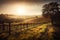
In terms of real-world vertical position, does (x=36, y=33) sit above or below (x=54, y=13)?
below

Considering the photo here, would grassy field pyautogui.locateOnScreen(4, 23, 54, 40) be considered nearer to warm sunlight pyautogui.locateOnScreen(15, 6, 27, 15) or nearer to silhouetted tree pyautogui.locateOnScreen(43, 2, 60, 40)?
silhouetted tree pyautogui.locateOnScreen(43, 2, 60, 40)

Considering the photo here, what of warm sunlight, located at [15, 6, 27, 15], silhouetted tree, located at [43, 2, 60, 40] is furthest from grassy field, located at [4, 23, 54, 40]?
warm sunlight, located at [15, 6, 27, 15]

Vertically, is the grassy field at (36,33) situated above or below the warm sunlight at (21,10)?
below

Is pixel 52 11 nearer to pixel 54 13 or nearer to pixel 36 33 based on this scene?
pixel 54 13

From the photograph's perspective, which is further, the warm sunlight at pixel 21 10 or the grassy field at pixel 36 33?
the warm sunlight at pixel 21 10

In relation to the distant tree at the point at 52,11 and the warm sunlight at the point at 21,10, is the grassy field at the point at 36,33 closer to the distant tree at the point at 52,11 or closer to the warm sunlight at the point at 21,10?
the distant tree at the point at 52,11

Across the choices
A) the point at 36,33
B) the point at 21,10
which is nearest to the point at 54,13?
the point at 36,33

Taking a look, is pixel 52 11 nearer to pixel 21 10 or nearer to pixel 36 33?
pixel 36 33

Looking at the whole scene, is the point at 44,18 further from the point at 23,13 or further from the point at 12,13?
the point at 12,13

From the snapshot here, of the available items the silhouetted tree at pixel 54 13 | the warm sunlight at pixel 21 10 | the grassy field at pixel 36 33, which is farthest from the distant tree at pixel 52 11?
the warm sunlight at pixel 21 10

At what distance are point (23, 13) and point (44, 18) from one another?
57 cm

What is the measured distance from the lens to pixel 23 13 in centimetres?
413

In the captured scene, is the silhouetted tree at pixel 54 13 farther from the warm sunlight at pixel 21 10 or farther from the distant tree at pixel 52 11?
the warm sunlight at pixel 21 10

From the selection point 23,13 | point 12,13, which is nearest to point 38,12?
point 23,13
